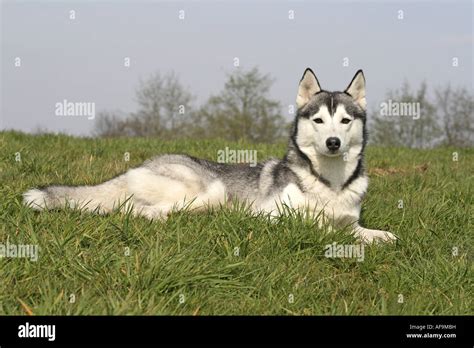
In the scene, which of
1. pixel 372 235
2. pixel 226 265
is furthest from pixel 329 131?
pixel 226 265

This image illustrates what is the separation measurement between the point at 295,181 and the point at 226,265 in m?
2.17

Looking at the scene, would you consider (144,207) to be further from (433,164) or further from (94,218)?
(433,164)

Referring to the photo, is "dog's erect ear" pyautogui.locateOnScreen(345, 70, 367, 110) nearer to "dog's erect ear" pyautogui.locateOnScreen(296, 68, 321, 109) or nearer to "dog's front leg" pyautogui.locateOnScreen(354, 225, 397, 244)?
"dog's erect ear" pyautogui.locateOnScreen(296, 68, 321, 109)

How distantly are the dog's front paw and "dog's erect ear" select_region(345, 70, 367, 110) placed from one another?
1.62m

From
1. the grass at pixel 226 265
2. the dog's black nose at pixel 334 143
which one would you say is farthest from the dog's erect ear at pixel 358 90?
the grass at pixel 226 265

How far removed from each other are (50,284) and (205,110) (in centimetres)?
2647

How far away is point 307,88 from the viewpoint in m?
6.61

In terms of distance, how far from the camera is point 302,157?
6395mm

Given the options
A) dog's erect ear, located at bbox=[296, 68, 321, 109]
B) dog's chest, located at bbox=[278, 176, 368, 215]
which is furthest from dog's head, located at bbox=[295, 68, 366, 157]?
dog's chest, located at bbox=[278, 176, 368, 215]

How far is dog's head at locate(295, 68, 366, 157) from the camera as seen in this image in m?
5.92

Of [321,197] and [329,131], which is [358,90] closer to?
[329,131]
